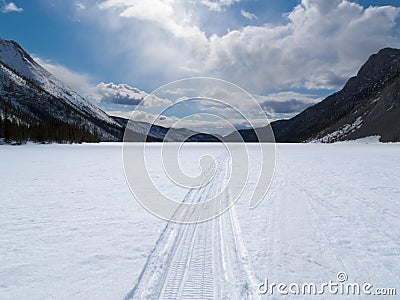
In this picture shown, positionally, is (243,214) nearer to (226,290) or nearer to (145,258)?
(145,258)

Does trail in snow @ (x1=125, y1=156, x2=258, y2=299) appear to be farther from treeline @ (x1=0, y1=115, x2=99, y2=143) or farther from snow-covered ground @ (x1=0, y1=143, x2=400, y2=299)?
treeline @ (x1=0, y1=115, x2=99, y2=143)

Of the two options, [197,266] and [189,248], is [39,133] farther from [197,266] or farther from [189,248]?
[197,266]

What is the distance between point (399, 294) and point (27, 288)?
526 cm

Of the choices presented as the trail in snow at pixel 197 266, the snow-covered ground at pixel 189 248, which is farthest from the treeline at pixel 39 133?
the trail in snow at pixel 197 266

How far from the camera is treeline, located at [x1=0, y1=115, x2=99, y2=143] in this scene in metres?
68.2

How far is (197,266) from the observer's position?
468 centimetres

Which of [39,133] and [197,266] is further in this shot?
[39,133]

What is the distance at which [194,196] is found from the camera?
1045cm

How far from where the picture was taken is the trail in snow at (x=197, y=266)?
13.0 ft

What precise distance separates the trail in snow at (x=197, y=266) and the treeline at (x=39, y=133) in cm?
7577

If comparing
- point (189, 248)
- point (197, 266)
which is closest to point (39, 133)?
point (189, 248)

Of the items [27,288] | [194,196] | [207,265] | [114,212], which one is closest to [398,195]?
[194,196]

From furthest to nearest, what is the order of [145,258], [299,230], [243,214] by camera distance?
1. [243,214]
2. [299,230]
3. [145,258]

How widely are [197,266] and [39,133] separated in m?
85.7
